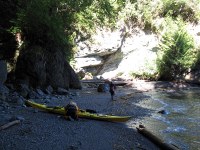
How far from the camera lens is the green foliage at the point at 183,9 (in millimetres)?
36719

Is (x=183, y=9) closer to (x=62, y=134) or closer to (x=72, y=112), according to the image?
(x=72, y=112)

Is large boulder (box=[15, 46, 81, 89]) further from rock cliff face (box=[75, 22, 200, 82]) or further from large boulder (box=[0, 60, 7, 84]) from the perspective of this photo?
rock cliff face (box=[75, 22, 200, 82])

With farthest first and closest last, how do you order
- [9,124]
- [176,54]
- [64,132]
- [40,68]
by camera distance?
[176,54] < [40,68] < [64,132] < [9,124]

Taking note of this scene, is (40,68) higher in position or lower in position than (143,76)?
higher

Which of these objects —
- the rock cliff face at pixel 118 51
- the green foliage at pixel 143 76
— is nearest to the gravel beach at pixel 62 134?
the green foliage at pixel 143 76

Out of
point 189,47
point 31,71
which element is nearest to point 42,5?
point 31,71

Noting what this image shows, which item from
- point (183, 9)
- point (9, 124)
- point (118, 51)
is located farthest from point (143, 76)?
point (9, 124)

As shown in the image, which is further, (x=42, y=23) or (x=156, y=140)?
(x=42, y=23)

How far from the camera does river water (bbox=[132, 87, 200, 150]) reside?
460 inches

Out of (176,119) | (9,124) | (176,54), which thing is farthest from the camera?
(176,54)

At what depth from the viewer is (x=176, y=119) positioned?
1512cm

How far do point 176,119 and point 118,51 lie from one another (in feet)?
74.3

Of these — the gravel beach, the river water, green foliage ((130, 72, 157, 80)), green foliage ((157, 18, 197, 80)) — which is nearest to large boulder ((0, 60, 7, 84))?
the gravel beach

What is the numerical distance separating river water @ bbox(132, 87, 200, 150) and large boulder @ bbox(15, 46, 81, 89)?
5699 millimetres
